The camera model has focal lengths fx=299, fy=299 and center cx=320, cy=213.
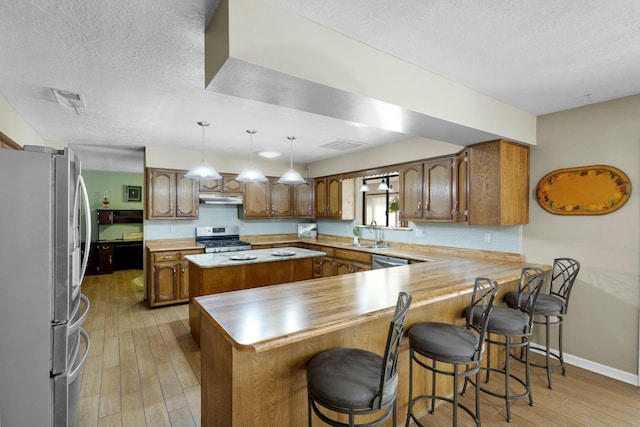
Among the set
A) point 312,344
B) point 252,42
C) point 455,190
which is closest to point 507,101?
point 455,190

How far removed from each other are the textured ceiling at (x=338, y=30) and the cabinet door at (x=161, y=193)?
163cm

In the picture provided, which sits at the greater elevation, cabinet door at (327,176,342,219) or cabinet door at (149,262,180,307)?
cabinet door at (327,176,342,219)

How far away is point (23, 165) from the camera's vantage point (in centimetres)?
133

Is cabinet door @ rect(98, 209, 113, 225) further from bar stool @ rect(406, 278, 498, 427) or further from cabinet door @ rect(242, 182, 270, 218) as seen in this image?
bar stool @ rect(406, 278, 498, 427)

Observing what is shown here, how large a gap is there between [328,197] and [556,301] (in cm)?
381

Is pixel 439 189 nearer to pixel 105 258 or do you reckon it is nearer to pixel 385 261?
pixel 385 261

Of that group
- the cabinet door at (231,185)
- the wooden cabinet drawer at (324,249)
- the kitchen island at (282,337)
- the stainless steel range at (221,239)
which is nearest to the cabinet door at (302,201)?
the wooden cabinet drawer at (324,249)

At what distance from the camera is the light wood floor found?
2.09 metres

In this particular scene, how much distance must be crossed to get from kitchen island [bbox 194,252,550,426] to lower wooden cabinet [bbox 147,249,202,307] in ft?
10.0

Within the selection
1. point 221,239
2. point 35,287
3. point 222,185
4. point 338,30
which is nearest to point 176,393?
point 35,287

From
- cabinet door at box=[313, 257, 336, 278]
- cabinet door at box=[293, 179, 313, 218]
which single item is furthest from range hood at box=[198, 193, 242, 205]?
cabinet door at box=[313, 257, 336, 278]

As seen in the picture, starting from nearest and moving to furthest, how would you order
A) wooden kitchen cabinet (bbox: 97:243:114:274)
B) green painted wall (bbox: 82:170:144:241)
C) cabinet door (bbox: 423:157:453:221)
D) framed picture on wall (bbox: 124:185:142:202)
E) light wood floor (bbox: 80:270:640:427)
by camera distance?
light wood floor (bbox: 80:270:640:427) → cabinet door (bbox: 423:157:453:221) → wooden kitchen cabinet (bbox: 97:243:114:274) → green painted wall (bbox: 82:170:144:241) → framed picture on wall (bbox: 124:185:142:202)

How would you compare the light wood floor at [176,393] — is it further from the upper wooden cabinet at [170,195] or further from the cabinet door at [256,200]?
the cabinet door at [256,200]

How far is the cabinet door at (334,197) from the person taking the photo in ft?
17.9
